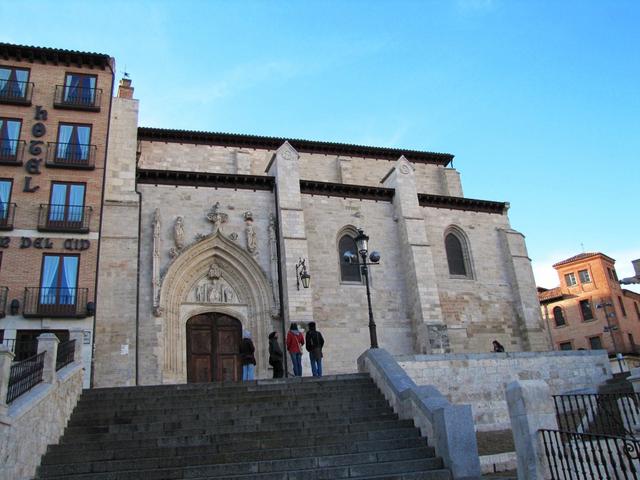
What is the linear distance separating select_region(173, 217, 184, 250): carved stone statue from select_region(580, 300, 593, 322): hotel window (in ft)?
122

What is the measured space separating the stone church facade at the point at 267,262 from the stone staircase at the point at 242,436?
6319mm

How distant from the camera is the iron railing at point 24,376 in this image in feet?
30.2

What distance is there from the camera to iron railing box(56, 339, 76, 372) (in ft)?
38.1

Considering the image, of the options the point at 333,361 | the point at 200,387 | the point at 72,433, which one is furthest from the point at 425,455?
the point at 333,361

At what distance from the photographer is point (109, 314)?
1783 cm

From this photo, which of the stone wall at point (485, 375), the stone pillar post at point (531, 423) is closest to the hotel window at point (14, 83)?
the stone wall at point (485, 375)

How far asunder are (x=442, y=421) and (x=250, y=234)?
1307cm

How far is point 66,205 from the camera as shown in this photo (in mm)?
19078

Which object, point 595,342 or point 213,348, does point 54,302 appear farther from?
point 595,342

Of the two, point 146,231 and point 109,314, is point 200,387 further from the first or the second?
point 146,231

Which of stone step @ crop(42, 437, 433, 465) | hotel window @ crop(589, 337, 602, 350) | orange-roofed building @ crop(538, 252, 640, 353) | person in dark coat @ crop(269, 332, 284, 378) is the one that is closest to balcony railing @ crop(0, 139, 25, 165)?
person in dark coat @ crop(269, 332, 284, 378)

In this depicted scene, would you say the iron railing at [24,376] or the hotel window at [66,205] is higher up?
the hotel window at [66,205]

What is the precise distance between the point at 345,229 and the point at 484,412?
1029cm

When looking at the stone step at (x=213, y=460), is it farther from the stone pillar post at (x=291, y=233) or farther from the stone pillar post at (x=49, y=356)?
the stone pillar post at (x=291, y=233)
